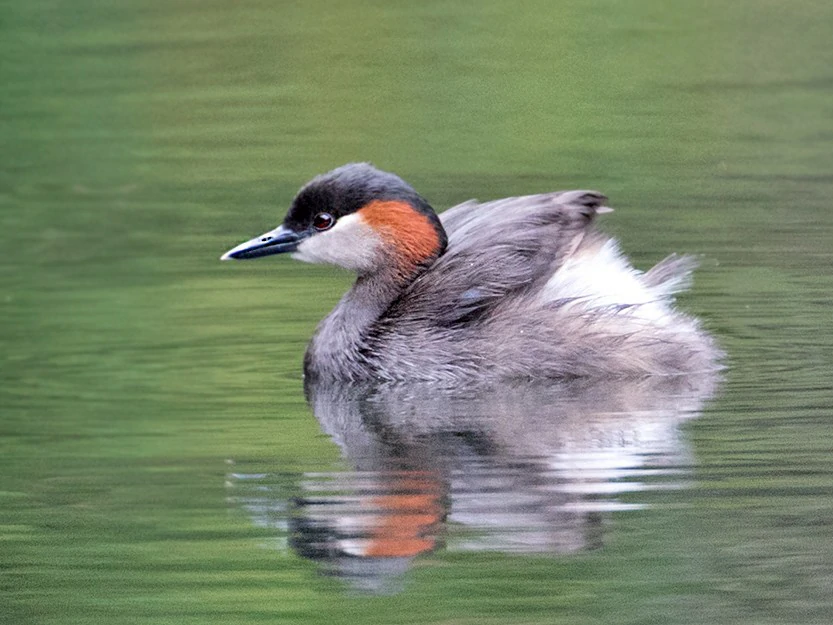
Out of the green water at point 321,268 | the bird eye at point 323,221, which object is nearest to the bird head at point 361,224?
the bird eye at point 323,221

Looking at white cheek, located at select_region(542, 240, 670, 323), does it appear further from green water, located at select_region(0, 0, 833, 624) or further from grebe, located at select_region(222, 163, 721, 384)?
green water, located at select_region(0, 0, 833, 624)

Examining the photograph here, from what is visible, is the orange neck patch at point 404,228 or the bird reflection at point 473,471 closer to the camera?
the bird reflection at point 473,471

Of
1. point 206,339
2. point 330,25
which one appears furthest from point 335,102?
point 206,339

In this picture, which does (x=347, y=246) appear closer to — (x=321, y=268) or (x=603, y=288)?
(x=603, y=288)

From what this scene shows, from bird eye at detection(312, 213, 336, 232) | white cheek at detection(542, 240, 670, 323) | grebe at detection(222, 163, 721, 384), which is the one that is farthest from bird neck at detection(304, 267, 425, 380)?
white cheek at detection(542, 240, 670, 323)

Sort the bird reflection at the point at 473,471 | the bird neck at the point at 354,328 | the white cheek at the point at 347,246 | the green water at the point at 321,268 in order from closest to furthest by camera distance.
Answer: the green water at the point at 321,268 → the bird reflection at the point at 473,471 → the bird neck at the point at 354,328 → the white cheek at the point at 347,246

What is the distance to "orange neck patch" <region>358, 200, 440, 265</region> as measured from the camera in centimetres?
826

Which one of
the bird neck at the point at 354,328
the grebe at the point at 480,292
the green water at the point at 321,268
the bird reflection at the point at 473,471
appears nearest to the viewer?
the green water at the point at 321,268

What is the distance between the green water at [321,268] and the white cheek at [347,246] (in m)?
0.48

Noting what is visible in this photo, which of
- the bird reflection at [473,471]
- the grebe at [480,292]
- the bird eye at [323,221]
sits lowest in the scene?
the bird reflection at [473,471]

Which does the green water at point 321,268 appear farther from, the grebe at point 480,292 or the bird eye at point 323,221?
the bird eye at point 323,221

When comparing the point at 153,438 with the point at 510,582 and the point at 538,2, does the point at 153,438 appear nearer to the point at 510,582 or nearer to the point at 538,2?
the point at 510,582

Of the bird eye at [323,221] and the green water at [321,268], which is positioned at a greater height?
the bird eye at [323,221]

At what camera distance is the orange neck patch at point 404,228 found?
826 cm
